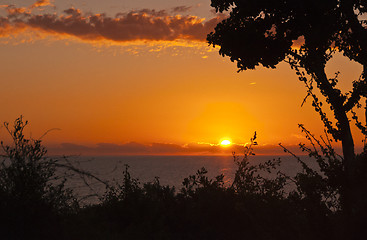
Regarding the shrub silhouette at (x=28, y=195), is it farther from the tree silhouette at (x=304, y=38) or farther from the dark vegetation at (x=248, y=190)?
the tree silhouette at (x=304, y=38)

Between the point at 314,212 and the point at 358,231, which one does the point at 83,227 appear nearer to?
the point at 314,212

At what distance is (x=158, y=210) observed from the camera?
1213 cm

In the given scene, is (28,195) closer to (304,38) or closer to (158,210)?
(158,210)

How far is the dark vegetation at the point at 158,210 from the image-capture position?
33.8 ft

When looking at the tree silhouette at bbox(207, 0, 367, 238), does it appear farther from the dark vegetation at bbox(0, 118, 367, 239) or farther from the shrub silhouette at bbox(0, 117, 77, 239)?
the shrub silhouette at bbox(0, 117, 77, 239)

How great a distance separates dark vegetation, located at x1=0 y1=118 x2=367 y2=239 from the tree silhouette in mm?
1144

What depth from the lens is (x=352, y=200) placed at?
11.6 m

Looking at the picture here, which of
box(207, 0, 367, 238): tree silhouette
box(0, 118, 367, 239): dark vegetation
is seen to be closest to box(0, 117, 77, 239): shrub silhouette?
box(0, 118, 367, 239): dark vegetation

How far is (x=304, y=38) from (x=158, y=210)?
6.29 meters

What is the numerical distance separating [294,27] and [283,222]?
5385mm

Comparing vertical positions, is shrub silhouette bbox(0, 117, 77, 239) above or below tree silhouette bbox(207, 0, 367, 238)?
below

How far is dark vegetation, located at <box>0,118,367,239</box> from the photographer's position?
33.8 feet

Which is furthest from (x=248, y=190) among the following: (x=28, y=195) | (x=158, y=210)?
(x=28, y=195)

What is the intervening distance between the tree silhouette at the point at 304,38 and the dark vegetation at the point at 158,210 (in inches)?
45.0
